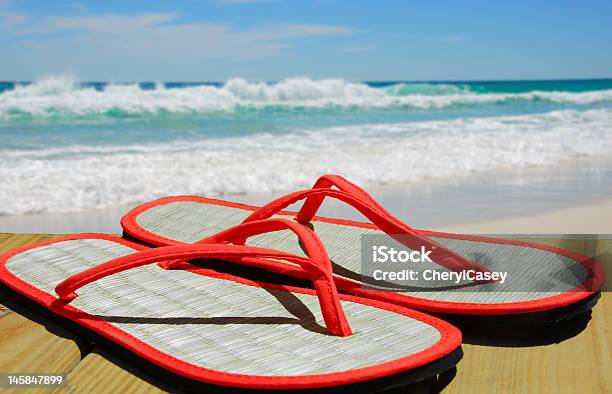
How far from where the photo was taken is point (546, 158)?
407 centimetres

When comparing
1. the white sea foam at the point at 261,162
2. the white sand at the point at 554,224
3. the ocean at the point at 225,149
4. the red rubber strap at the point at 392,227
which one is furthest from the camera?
the ocean at the point at 225,149

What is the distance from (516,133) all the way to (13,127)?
186 inches

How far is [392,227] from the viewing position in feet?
3.80

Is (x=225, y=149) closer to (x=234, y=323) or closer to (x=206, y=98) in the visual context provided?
(x=234, y=323)

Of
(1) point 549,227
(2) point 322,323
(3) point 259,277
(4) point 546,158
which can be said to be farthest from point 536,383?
(4) point 546,158

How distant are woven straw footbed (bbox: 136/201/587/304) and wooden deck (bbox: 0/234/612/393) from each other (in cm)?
8

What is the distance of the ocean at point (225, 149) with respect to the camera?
317 centimetres

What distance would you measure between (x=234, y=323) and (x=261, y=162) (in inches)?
116

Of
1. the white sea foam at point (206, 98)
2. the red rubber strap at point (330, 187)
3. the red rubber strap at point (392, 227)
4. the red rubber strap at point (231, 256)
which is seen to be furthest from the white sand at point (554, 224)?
the white sea foam at point (206, 98)

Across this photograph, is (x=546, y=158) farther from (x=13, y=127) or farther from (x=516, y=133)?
(x=13, y=127)

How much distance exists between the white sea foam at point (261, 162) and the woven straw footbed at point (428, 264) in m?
1.38

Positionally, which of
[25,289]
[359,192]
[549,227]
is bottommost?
[549,227]

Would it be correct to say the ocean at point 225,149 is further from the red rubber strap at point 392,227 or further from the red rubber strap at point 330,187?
the red rubber strap at point 392,227

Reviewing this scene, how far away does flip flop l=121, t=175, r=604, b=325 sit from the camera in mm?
949
